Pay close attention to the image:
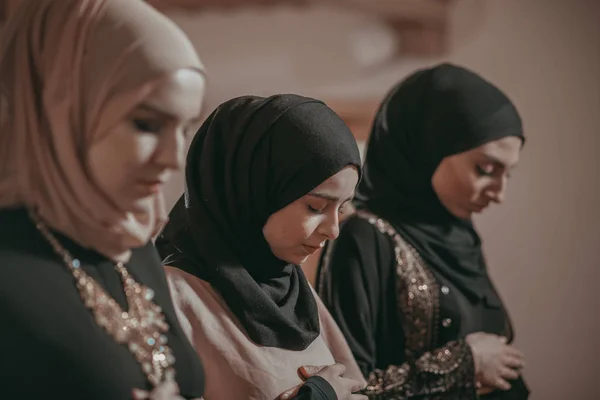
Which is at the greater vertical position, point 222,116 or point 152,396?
point 222,116

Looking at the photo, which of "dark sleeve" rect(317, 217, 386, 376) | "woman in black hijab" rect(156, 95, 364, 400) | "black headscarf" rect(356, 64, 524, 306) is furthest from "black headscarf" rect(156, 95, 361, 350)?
"black headscarf" rect(356, 64, 524, 306)

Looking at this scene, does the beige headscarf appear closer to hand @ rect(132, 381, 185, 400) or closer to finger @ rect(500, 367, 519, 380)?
hand @ rect(132, 381, 185, 400)

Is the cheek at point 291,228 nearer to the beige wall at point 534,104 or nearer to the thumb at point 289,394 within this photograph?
the thumb at point 289,394

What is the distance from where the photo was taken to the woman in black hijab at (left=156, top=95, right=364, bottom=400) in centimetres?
113

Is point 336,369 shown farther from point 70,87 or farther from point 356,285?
point 70,87

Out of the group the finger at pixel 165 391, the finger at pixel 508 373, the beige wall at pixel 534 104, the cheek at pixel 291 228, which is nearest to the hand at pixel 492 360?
the finger at pixel 508 373

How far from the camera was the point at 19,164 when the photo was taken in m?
0.86

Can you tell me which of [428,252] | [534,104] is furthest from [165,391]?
[534,104]

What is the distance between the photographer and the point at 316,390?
1.09 m

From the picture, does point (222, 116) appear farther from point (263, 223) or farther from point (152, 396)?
point (152, 396)

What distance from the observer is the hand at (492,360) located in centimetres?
165

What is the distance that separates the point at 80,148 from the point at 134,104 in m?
0.07

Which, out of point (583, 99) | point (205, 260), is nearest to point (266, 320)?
point (205, 260)

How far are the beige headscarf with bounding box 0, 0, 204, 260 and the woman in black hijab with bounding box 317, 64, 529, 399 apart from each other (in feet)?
2.62
